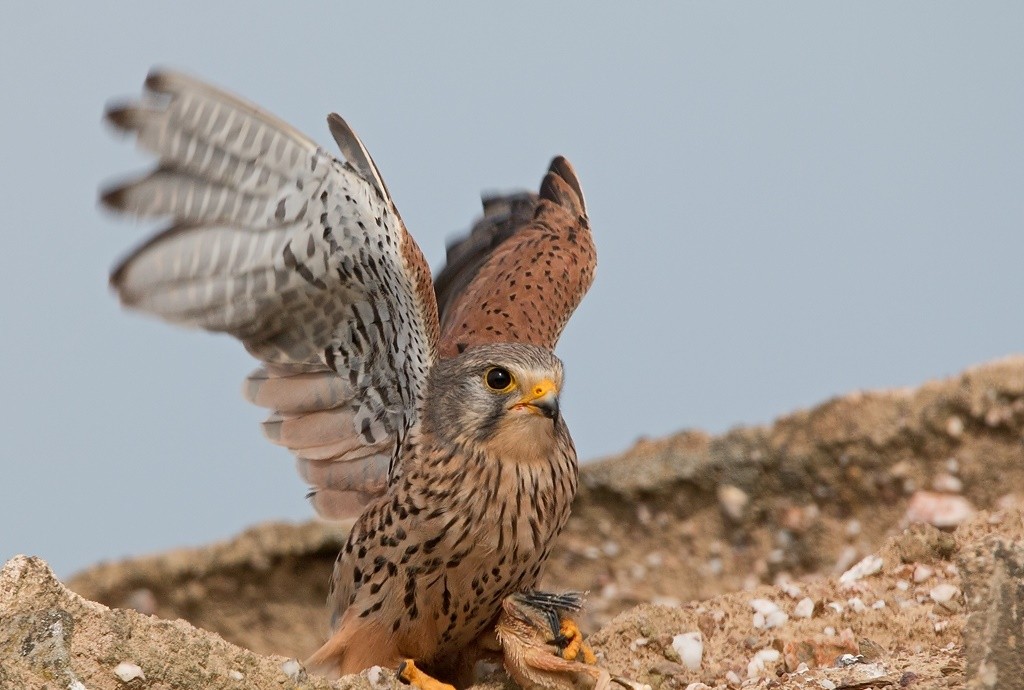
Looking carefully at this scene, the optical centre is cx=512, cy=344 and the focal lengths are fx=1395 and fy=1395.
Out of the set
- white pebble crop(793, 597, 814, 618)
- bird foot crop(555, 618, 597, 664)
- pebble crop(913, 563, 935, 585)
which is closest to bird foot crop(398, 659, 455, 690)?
bird foot crop(555, 618, 597, 664)

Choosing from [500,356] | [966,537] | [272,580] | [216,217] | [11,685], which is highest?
[216,217]

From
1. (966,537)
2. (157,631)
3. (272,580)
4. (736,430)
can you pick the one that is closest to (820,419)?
(736,430)

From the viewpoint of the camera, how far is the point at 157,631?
318 centimetres

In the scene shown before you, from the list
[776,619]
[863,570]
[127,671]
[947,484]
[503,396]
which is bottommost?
[127,671]

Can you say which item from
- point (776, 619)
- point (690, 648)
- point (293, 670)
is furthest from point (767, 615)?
point (293, 670)

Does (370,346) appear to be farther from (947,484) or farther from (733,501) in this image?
(947,484)

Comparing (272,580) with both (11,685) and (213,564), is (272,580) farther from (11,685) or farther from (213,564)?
(11,685)

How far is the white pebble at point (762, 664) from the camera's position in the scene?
367 cm

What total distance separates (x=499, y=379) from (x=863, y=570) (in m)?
1.32

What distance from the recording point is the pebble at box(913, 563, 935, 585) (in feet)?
13.6

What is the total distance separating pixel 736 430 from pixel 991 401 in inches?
45.1

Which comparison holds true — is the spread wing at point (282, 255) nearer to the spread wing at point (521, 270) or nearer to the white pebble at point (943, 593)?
the spread wing at point (521, 270)

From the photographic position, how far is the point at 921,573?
4148 millimetres

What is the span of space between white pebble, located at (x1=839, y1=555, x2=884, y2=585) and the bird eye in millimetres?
1252
